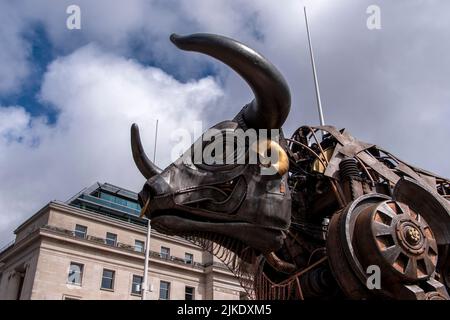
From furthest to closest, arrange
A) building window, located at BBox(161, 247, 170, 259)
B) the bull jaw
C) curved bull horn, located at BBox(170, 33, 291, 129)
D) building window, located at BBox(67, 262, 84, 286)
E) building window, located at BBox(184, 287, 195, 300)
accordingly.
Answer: building window, located at BBox(161, 247, 170, 259) < building window, located at BBox(184, 287, 195, 300) < building window, located at BBox(67, 262, 84, 286) < the bull jaw < curved bull horn, located at BBox(170, 33, 291, 129)

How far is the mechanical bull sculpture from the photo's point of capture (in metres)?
3.90

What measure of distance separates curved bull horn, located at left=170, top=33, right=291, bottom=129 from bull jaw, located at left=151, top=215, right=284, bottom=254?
1.08 m

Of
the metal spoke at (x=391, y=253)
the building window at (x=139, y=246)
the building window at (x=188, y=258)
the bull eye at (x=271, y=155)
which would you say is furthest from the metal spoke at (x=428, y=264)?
the building window at (x=188, y=258)

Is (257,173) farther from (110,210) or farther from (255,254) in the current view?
(110,210)

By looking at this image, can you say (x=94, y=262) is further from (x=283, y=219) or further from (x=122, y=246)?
(x=283, y=219)

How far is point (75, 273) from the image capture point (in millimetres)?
39562

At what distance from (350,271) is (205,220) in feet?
4.68

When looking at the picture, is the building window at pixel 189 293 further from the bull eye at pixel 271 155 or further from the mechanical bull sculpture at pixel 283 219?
→ the bull eye at pixel 271 155

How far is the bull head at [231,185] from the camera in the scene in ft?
12.4

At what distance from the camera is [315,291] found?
458cm

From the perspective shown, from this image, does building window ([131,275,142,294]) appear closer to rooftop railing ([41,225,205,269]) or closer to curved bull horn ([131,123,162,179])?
rooftop railing ([41,225,205,269])

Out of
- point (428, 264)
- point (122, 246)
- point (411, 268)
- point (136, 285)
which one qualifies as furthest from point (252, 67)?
point (136, 285)

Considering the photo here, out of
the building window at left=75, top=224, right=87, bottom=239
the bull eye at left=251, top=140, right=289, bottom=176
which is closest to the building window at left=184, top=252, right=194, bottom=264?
the building window at left=75, top=224, right=87, bottom=239

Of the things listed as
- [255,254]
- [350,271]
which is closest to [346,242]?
[350,271]
